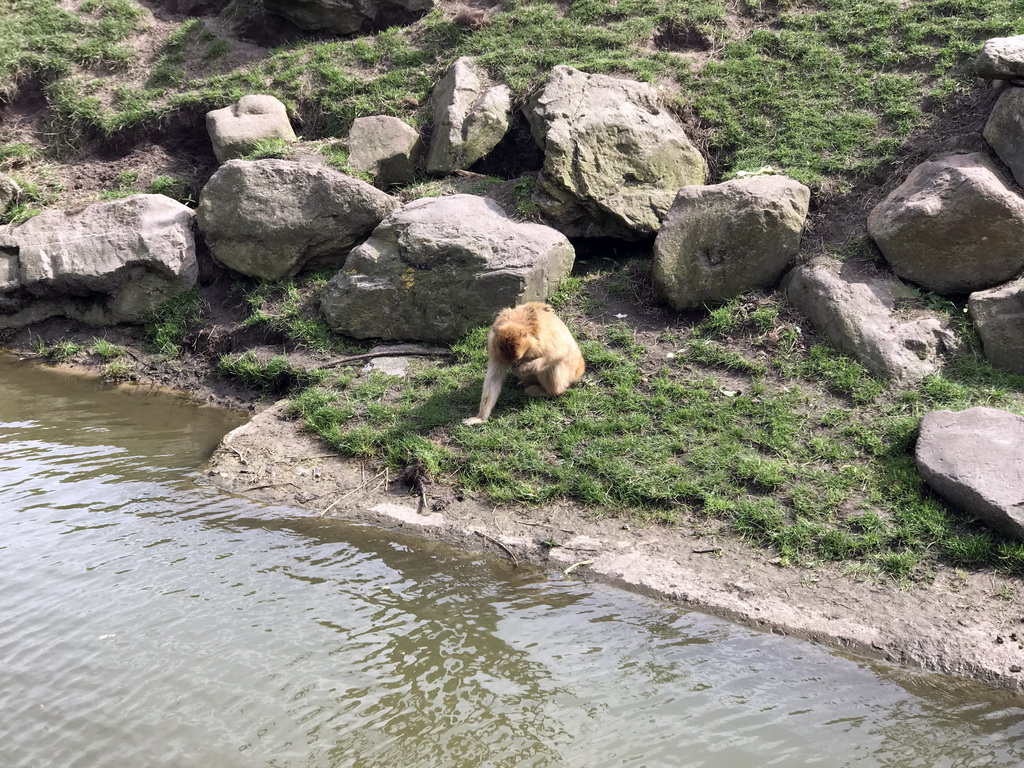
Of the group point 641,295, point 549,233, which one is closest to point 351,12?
point 549,233

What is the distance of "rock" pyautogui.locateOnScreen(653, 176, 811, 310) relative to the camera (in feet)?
26.9

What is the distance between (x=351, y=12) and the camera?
43.8 ft

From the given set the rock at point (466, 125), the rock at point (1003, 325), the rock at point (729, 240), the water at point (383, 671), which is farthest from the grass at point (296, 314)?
the rock at point (1003, 325)

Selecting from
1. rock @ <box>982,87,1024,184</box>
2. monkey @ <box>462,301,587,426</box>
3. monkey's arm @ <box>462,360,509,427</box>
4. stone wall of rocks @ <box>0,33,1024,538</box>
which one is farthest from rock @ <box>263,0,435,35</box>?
rock @ <box>982,87,1024,184</box>

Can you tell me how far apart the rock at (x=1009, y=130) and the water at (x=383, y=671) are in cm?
621

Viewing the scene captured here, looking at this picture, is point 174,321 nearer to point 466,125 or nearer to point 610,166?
point 466,125

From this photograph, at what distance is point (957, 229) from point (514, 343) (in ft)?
15.3

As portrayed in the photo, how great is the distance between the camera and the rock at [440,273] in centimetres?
855

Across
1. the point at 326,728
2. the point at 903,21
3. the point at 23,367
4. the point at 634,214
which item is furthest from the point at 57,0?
the point at 326,728

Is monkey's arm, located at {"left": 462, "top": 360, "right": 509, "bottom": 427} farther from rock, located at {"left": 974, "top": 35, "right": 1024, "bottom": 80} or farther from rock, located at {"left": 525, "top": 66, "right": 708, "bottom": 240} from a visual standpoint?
rock, located at {"left": 974, "top": 35, "right": 1024, "bottom": 80}

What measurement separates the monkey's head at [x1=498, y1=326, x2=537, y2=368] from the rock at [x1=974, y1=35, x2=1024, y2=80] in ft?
19.8

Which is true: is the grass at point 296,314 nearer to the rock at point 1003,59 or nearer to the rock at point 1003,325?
the rock at point 1003,325

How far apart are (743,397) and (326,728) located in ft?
15.6

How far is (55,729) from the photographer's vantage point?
4043mm
